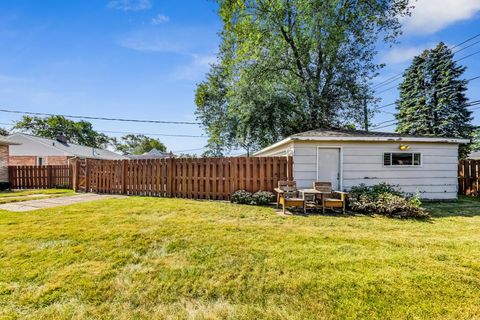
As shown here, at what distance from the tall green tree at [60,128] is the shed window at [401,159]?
128ft

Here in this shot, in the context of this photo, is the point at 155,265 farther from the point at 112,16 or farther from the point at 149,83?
the point at 149,83

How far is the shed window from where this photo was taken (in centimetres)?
869

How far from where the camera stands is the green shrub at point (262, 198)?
7969 millimetres

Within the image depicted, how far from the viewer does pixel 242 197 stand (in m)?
8.09

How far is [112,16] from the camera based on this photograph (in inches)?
333

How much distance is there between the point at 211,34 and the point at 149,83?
→ 5.08 m

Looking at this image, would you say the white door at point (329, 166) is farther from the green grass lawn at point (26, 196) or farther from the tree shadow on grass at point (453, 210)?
the green grass lawn at point (26, 196)

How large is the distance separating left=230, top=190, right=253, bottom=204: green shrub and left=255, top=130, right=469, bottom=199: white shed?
1.81 metres

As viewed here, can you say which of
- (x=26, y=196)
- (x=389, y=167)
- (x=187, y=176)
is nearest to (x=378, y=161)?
(x=389, y=167)

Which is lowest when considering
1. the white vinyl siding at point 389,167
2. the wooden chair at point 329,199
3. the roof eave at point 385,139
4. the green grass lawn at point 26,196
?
the green grass lawn at point 26,196

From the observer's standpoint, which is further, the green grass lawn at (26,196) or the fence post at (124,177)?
the fence post at (124,177)

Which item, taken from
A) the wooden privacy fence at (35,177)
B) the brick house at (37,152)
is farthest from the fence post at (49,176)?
the brick house at (37,152)

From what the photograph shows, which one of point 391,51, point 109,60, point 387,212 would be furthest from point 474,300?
point 391,51

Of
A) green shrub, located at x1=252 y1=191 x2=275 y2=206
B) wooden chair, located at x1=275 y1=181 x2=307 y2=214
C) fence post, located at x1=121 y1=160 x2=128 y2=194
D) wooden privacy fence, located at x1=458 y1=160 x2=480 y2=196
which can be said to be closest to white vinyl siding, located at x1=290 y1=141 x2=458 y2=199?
wooden chair, located at x1=275 y1=181 x2=307 y2=214
